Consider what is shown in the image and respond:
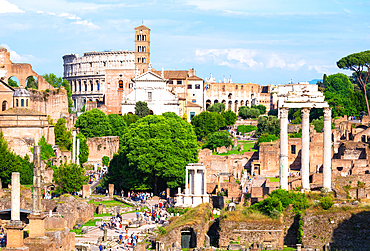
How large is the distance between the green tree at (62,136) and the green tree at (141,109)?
107ft

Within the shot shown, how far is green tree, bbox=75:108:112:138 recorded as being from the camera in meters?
82.0

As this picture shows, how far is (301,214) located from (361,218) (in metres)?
3.16

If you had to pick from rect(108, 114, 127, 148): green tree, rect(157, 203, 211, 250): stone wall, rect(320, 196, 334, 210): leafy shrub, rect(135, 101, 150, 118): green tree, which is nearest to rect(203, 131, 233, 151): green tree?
rect(108, 114, 127, 148): green tree

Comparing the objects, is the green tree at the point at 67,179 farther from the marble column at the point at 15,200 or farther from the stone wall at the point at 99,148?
the marble column at the point at 15,200

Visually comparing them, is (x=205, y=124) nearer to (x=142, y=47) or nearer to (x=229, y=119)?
(x=229, y=119)

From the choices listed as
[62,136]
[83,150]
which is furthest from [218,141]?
[62,136]

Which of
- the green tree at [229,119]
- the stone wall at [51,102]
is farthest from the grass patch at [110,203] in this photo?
the green tree at [229,119]

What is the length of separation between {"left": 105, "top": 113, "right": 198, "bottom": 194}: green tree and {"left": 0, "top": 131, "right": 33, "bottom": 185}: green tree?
26.2 ft

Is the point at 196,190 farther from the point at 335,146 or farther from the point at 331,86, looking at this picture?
the point at 331,86

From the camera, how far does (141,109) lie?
105 meters

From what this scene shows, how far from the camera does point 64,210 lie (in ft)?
140

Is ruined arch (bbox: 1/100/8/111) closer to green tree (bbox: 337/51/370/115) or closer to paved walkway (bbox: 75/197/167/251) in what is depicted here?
paved walkway (bbox: 75/197/167/251)

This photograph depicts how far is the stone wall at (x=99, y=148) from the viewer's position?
7612 cm

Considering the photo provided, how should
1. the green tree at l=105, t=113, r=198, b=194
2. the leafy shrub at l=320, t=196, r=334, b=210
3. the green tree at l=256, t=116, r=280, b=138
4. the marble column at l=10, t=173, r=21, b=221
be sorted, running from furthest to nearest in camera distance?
the green tree at l=256, t=116, r=280, b=138 → the green tree at l=105, t=113, r=198, b=194 → the leafy shrub at l=320, t=196, r=334, b=210 → the marble column at l=10, t=173, r=21, b=221
